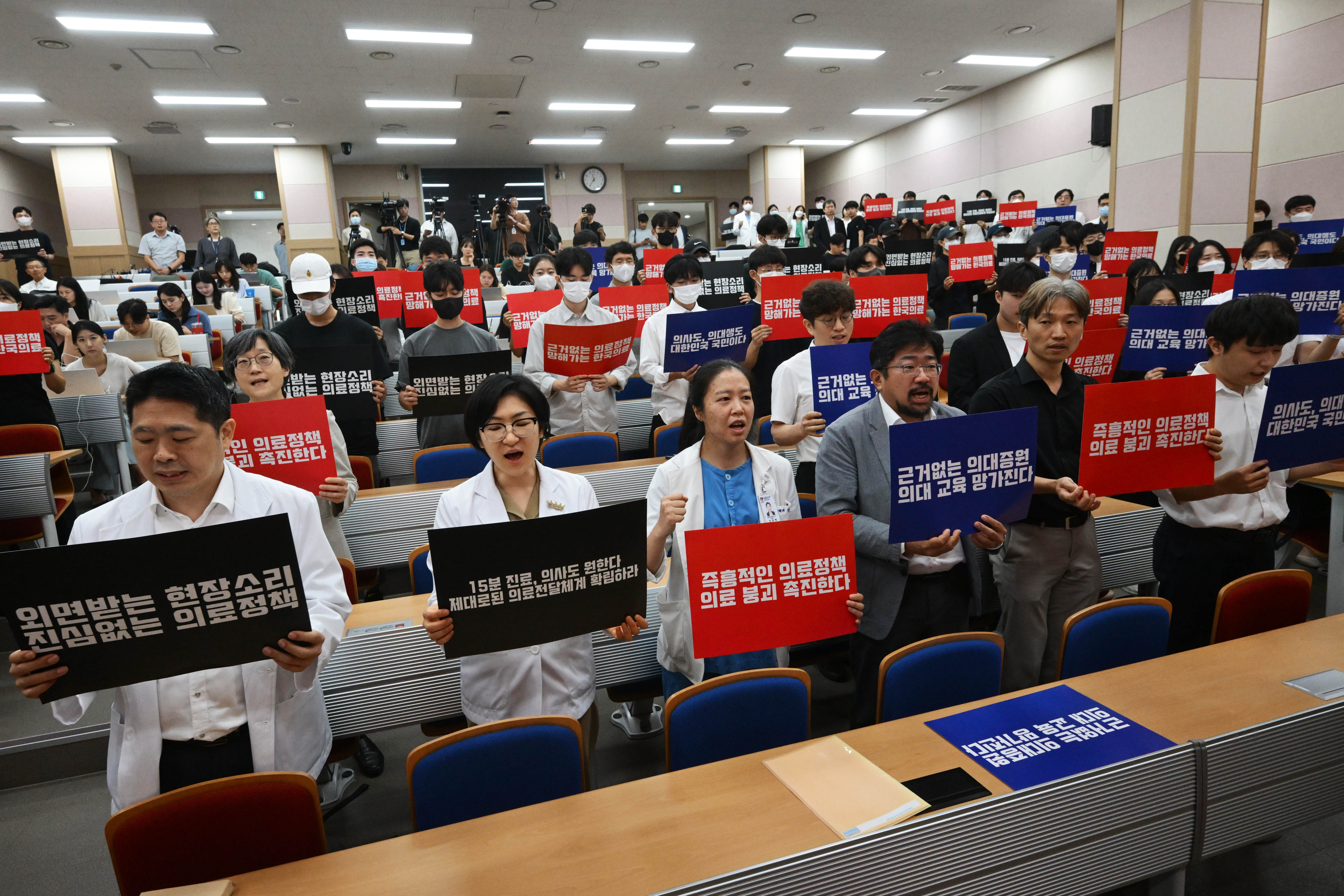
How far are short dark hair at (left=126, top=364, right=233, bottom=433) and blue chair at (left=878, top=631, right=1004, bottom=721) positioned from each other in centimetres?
196

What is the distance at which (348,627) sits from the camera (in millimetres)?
2764

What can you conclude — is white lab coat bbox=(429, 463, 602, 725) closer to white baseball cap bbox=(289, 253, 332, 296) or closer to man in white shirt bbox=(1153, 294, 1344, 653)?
man in white shirt bbox=(1153, 294, 1344, 653)

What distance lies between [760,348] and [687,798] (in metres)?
3.12

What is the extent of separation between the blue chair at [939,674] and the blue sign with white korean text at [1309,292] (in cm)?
354

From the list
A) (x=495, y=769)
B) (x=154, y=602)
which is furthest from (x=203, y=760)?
(x=495, y=769)

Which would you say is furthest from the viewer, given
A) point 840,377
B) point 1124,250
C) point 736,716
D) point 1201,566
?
point 1124,250

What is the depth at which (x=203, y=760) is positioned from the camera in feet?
6.07

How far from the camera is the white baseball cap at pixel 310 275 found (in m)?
4.40

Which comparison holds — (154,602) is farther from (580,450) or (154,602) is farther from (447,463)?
(580,450)

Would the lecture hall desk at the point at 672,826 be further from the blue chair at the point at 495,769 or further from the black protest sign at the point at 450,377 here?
the black protest sign at the point at 450,377

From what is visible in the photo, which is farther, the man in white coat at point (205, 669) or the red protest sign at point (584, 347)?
the red protest sign at point (584, 347)

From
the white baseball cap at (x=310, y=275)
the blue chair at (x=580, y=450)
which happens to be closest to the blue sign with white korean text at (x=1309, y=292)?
the blue chair at (x=580, y=450)

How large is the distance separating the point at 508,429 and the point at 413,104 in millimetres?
11991

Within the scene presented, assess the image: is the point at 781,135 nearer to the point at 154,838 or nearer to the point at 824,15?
the point at 824,15
